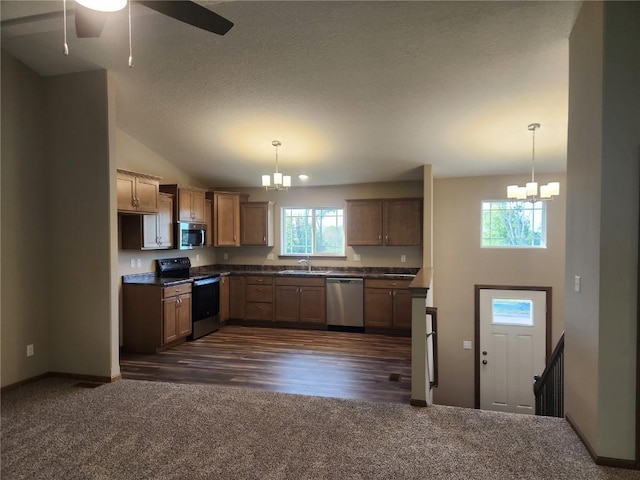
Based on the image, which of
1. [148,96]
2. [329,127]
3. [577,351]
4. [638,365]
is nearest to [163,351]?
[148,96]

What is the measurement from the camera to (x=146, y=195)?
15.8 ft

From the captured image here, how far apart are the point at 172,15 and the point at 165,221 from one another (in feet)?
12.3

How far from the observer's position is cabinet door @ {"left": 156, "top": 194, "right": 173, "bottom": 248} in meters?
5.20

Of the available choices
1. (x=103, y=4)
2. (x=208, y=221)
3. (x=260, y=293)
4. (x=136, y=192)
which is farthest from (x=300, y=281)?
(x=103, y=4)

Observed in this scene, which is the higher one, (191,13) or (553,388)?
(191,13)

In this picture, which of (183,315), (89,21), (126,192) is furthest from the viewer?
(183,315)

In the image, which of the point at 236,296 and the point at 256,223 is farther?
the point at 256,223

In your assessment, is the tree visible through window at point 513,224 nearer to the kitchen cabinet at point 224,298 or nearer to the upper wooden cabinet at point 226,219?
the upper wooden cabinet at point 226,219

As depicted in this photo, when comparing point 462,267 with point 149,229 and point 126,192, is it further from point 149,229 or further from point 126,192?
point 126,192

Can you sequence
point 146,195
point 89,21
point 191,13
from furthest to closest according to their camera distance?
point 146,195
point 89,21
point 191,13

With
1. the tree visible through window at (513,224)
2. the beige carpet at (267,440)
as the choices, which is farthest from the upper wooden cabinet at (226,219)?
the tree visible through window at (513,224)

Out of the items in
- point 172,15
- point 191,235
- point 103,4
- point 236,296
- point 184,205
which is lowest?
point 236,296

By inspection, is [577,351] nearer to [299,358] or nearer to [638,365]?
[638,365]

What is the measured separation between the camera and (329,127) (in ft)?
15.3
